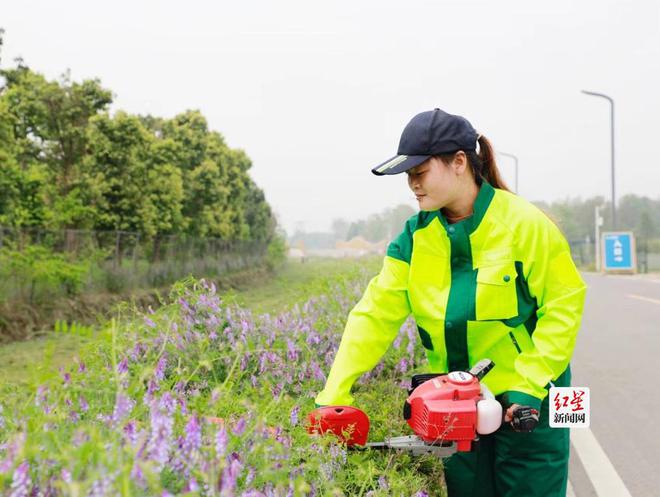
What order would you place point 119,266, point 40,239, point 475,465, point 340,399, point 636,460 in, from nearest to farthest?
point 340,399 < point 475,465 < point 636,460 < point 40,239 < point 119,266

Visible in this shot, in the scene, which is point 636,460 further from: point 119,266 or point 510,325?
point 119,266

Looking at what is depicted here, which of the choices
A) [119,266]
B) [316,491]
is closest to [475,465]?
[316,491]

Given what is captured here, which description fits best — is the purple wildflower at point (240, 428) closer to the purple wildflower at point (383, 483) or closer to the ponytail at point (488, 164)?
the purple wildflower at point (383, 483)

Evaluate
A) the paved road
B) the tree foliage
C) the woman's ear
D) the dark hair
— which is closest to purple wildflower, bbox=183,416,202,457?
the woman's ear

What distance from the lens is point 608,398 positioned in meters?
7.04

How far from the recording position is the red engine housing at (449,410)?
2359 mm

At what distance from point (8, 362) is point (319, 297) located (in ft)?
17.7

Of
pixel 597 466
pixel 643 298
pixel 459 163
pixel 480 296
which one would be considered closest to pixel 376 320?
pixel 480 296

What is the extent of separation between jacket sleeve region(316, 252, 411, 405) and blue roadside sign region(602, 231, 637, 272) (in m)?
35.2

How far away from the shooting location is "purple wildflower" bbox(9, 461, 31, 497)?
1.41 meters

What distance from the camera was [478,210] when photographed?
8.86 feet

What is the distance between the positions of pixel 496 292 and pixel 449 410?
1.65 feet

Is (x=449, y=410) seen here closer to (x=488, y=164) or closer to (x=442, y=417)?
(x=442, y=417)

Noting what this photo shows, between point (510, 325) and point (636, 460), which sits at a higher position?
point (510, 325)
